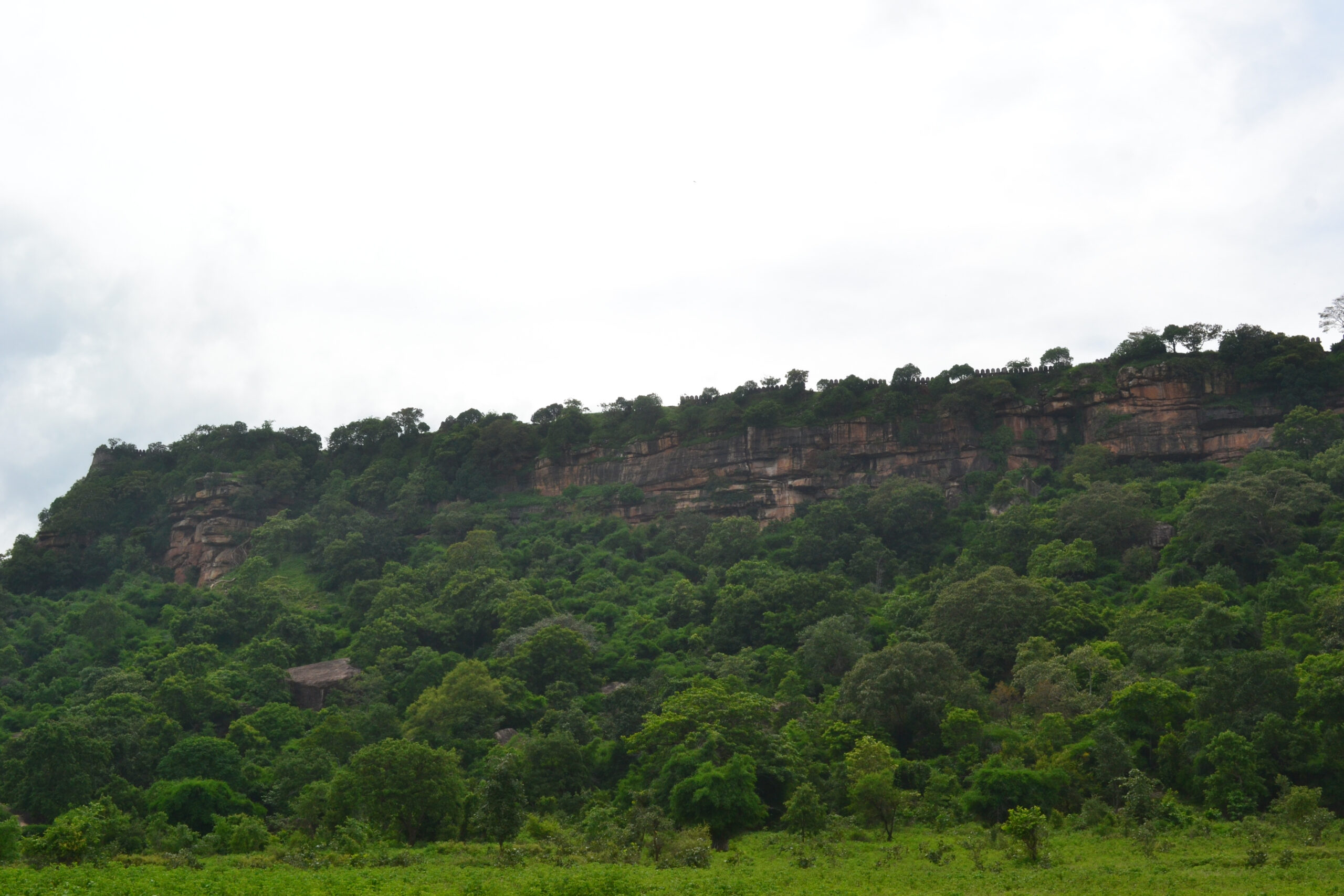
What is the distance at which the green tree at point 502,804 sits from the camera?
99.7 ft

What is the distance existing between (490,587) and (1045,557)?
85.0 feet

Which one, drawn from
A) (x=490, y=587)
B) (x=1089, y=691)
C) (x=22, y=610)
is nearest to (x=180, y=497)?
(x=22, y=610)

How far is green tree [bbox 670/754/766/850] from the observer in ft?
107

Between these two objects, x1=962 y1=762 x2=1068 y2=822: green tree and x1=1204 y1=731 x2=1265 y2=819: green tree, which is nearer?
x1=1204 y1=731 x2=1265 y2=819: green tree

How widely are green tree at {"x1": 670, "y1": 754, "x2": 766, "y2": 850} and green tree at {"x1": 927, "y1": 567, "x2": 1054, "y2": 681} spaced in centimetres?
1443

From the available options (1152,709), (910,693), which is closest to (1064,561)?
(910,693)

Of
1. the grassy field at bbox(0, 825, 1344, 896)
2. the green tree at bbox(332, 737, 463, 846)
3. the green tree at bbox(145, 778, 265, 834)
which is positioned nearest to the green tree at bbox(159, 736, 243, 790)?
the green tree at bbox(145, 778, 265, 834)

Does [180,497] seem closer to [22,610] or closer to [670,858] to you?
[22,610]

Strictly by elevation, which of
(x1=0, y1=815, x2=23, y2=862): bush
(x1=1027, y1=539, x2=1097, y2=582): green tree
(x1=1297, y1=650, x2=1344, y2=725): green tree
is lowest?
(x1=0, y1=815, x2=23, y2=862): bush

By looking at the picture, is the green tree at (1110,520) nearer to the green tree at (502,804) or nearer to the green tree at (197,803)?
the green tree at (502,804)

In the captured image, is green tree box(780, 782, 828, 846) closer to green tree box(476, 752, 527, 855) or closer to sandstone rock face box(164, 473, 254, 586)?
green tree box(476, 752, 527, 855)

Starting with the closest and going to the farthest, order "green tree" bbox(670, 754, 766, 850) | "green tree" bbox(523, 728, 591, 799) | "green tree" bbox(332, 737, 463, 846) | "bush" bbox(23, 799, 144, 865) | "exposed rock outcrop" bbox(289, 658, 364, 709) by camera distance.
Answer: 1. "bush" bbox(23, 799, 144, 865)
2. "green tree" bbox(670, 754, 766, 850)
3. "green tree" bbox(332, 737, 463, 846)
4. "green tree" bbox(523, 728, 591, 799)
5. "exposed rock outcrop" bbox(289, 658, 364, 709)

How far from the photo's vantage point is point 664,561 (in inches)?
2586

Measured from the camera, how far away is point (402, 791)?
3350 cm
